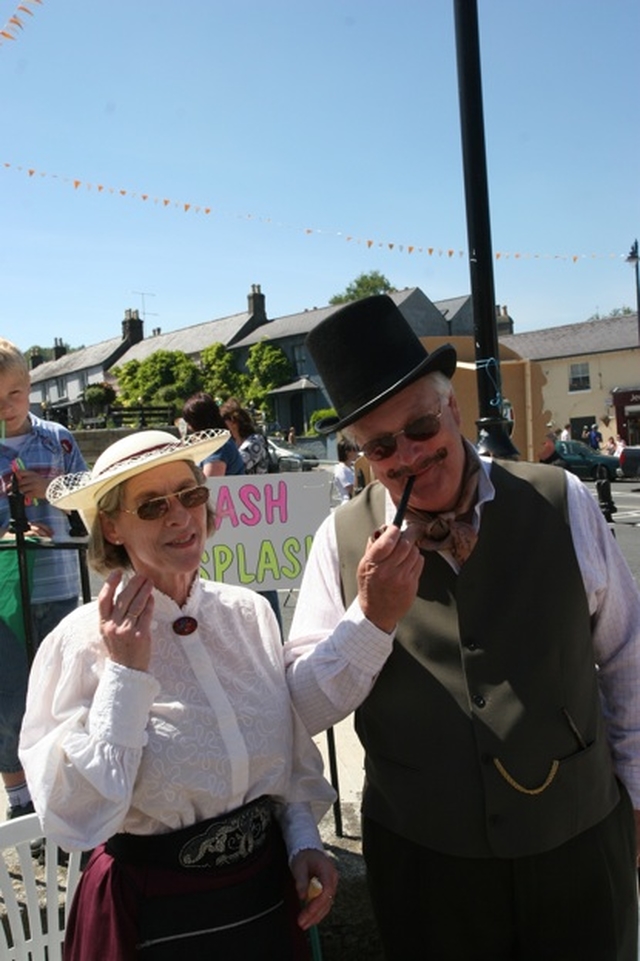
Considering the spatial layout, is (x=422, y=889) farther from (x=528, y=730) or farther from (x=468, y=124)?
(x=468, y=124)

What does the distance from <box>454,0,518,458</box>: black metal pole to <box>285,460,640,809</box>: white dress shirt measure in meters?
1.59

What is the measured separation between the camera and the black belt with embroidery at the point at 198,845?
5.22 feet

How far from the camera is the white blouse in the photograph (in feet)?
4.93

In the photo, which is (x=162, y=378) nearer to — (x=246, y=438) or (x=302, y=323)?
(x=302, y=323)

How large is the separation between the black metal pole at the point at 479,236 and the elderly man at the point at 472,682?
1.65m

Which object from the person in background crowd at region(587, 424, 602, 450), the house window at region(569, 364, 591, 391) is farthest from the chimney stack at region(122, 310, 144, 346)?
the person in background crowd at region(587, 424, 602, 450)

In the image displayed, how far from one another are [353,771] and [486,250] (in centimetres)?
245

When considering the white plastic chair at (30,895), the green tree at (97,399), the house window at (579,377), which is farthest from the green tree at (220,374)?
the white plastic chair at (30,895)

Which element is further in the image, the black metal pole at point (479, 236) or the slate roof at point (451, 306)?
the slate roof at point (451, 306)

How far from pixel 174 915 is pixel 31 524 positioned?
1.75 meters

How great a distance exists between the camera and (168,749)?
1.61 metres

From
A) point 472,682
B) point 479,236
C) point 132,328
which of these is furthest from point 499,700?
point 132,328

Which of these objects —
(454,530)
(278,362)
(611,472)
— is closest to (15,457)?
(454,530)

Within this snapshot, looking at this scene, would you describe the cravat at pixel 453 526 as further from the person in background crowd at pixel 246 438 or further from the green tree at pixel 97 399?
the green tree at pixel 97 399
